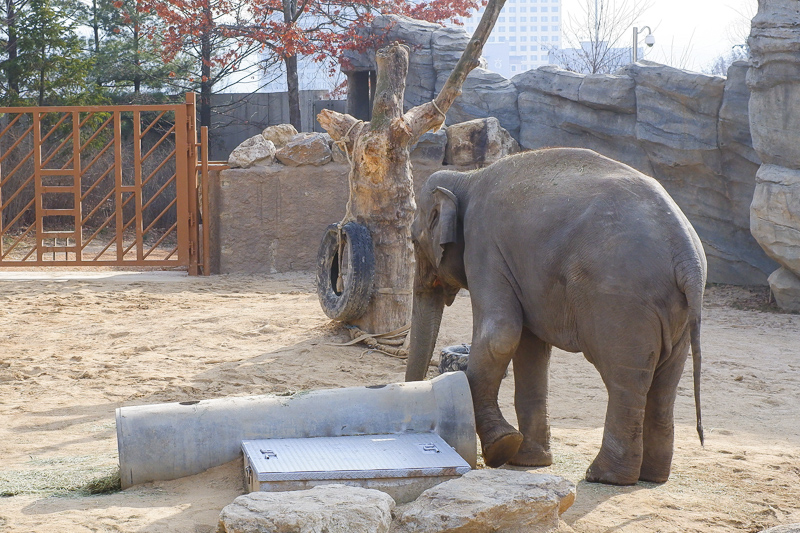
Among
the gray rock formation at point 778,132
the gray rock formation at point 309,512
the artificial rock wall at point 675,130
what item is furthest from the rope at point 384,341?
the artificial rock wall at point 675,130

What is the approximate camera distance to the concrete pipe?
374cm

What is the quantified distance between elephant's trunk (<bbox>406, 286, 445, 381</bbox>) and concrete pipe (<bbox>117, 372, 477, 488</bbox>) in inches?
27.0

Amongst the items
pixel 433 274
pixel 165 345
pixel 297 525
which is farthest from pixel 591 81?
pixel 297 525

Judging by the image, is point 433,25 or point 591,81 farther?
point 433,25

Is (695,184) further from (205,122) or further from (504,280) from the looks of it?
(205,122)

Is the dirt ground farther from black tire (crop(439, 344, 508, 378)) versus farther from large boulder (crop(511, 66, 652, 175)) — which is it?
large boulder (crop(511, 66, 652, 175))

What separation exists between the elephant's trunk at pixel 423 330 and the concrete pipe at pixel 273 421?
0.68 meters

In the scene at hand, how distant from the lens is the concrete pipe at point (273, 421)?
3.74 meters

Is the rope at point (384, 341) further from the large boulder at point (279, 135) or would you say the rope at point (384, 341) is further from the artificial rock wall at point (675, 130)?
the large boulder at point (279, 135)

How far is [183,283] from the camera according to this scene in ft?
34.3

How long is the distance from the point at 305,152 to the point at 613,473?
8050mm

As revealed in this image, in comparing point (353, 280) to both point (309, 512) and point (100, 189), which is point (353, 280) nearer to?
point (309, 512)

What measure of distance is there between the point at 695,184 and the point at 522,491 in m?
9.17

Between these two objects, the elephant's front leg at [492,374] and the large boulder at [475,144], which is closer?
the elephant's front leg at [492,374]
